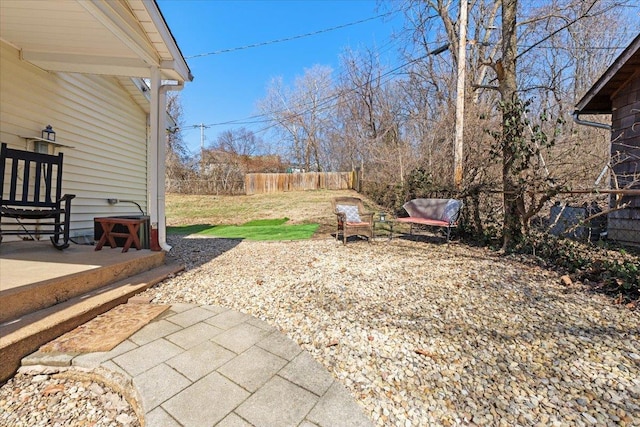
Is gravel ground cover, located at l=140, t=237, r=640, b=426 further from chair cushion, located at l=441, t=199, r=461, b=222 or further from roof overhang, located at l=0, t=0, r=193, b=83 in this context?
roof overhang, located at l=0, t=0, r=193, b=83

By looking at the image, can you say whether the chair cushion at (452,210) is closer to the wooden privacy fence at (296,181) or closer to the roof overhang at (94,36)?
the roof overhang at (94,36)

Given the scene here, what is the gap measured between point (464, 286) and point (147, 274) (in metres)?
3.40

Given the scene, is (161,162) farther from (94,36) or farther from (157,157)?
(94,36)

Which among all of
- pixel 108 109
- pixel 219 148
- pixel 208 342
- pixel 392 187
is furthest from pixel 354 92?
pixel 208 342

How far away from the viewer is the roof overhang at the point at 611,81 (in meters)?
4.39

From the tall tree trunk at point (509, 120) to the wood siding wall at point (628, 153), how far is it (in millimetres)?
1647

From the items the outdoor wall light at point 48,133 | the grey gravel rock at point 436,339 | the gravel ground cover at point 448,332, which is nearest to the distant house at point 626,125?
the gravel ground cover at point 448,332

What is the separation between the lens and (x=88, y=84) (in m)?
4.65

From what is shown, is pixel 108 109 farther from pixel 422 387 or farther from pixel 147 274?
pixel 422 387

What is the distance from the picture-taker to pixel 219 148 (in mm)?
22609

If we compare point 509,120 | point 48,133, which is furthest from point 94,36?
point 509,120

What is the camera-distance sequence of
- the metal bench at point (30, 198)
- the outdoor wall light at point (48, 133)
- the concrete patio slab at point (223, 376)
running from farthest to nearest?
the outdoor wall light at point (48, 133) → the metal bench at point (30, 198) → the concrete patio slab at point (223, 376)

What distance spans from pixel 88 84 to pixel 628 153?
8.79 m

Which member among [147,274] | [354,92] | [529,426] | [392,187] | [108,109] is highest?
[354,92]
